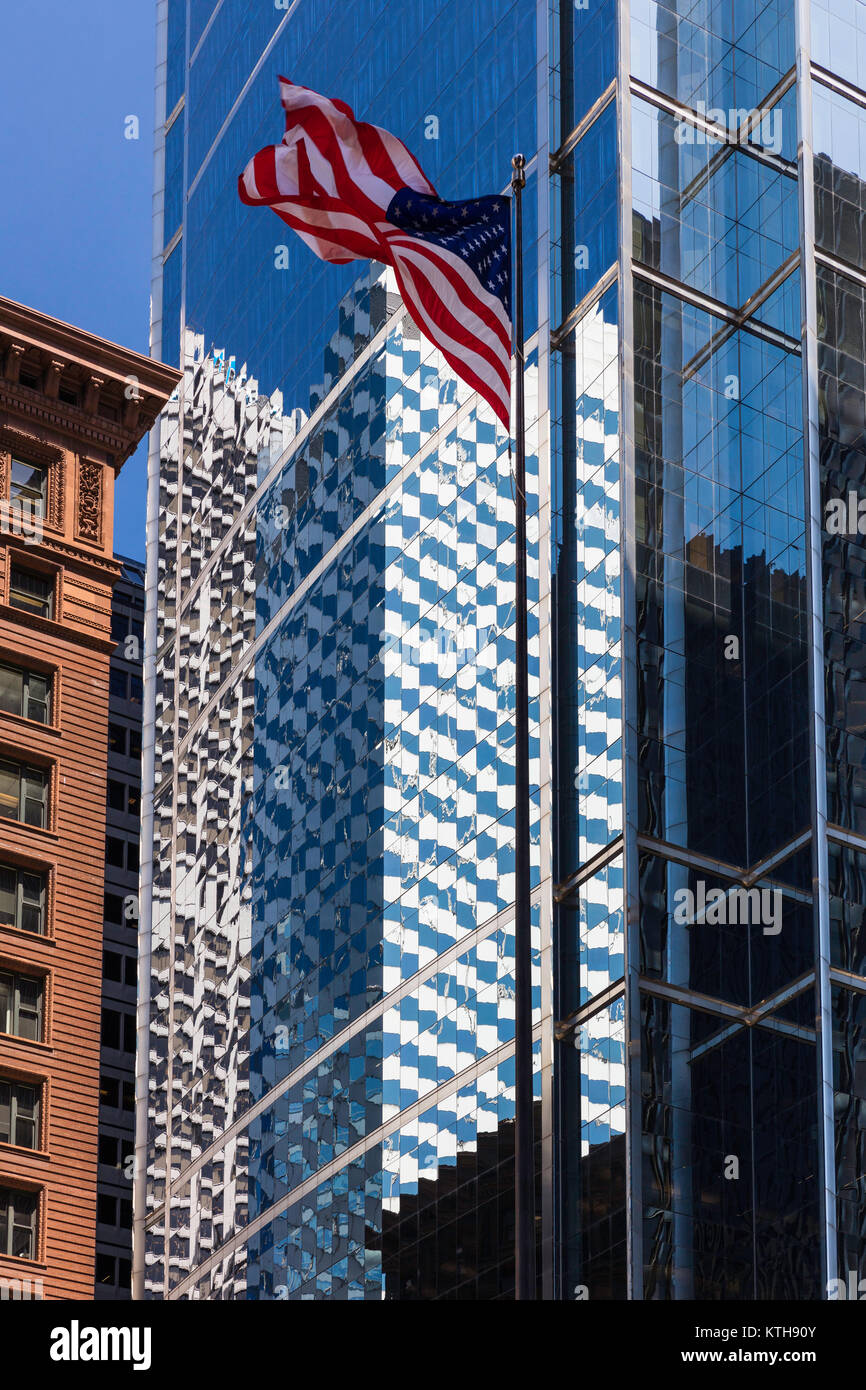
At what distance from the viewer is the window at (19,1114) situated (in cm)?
6350

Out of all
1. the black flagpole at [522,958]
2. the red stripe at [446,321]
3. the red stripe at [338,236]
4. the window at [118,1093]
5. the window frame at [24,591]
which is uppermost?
the window at [118,1093]

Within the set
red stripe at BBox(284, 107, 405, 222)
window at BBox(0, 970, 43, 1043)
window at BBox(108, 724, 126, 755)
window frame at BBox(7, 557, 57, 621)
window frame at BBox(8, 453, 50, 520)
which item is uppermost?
window at BBox(108, 724, 126, 755)

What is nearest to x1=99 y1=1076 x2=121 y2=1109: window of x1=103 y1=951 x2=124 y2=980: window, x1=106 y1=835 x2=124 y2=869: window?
x1=103 y1=951 x2=124 y2=980: window

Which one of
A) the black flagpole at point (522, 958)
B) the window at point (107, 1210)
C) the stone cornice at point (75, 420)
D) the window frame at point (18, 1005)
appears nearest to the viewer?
the black flagpole at point (522, 958)

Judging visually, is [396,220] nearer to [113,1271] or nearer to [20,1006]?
[20,1006]

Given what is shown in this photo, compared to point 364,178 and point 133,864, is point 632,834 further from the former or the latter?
point 133,864

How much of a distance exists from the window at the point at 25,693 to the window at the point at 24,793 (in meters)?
1.67

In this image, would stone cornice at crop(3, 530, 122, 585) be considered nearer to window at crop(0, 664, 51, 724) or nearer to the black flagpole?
window at crop(0, 664, 51, 724)

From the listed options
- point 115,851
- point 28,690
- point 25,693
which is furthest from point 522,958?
point 115,851

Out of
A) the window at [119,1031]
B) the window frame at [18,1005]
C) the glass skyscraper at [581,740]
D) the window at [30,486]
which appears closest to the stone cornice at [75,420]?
the window at [30,486]

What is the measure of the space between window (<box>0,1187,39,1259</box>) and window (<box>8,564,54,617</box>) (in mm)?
18041

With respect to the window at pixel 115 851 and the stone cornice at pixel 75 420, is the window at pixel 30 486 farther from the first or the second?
the window at pixel 115 851

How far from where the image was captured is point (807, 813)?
300 feet

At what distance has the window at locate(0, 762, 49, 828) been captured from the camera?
6844cm
